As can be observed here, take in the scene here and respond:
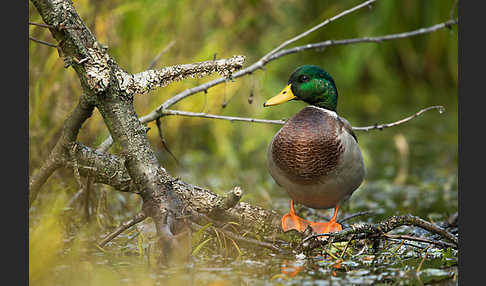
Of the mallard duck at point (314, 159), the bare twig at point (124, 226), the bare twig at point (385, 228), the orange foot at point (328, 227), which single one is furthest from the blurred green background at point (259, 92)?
the bare twig at point (385, 228)

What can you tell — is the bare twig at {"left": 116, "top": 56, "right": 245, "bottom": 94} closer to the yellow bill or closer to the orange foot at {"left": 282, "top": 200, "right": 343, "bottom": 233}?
the yellow bill

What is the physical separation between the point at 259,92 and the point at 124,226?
1.74m

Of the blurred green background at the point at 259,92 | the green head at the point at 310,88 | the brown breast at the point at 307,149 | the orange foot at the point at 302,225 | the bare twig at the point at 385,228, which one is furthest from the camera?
the blurred green background at the point at 259,92

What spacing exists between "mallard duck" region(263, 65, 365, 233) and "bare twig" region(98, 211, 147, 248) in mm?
688

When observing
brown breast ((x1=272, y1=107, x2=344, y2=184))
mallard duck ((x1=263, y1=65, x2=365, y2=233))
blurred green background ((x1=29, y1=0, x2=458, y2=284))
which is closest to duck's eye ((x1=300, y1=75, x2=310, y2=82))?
mallard duck ((x1=263, y1=65, x2=365, y2=233))

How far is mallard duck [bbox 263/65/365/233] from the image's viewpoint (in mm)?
3045

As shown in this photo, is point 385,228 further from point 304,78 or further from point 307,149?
point 304,78

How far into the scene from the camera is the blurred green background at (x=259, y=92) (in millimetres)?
3934

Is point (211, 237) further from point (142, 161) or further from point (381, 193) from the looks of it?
point (381, 193)

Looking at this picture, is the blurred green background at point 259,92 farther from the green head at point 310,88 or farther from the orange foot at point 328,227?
the orange foot at point 328,227

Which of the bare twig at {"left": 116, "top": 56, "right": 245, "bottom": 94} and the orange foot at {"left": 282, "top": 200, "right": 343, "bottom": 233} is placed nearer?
the bare twig at {"left": 116, "top": 56, "right": 245, "bottom": 94}

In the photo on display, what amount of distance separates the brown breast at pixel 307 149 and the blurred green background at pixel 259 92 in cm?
44

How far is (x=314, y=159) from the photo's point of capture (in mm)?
3039

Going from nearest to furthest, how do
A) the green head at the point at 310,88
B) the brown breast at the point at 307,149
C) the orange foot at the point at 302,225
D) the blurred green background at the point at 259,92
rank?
1. the brown breast at the point at 307,149
2. the orange foot at the point at 302,225
3. the green head at the point at 310,88
4. the blurred green background at the point at 259,92
